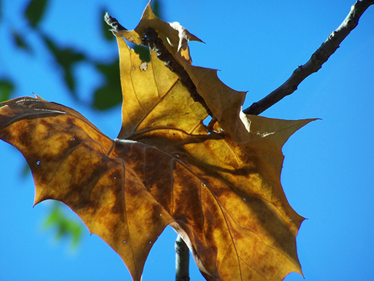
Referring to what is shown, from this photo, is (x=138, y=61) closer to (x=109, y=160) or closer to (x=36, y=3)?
(x=109, y=160)

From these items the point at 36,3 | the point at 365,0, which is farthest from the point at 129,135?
the point at 36,3

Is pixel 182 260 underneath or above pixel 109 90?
underneath

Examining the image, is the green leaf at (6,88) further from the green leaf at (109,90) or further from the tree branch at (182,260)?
the tree branch at (182,260)

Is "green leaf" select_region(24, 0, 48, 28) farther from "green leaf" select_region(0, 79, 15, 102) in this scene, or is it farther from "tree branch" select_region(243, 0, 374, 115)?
"tree branch" select_region(243, 0, 374, 115)

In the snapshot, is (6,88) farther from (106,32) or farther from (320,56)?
(320,56)

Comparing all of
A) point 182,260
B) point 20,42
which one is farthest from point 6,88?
point 182,260

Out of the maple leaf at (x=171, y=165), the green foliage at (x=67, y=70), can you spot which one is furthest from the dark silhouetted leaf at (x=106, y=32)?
the maple leaf at (x=171, y=165)
